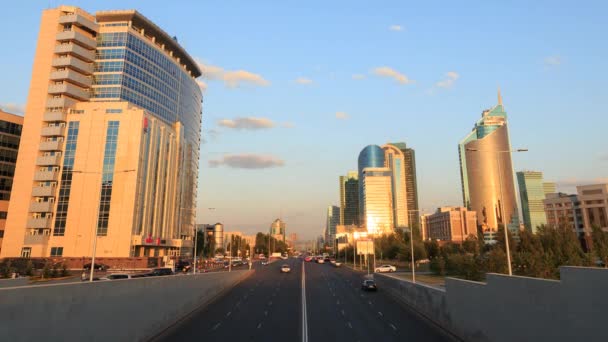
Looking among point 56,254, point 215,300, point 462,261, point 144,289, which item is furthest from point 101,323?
point 56,254

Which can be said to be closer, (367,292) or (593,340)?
(593,340)

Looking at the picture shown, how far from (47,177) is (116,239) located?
22420 mm

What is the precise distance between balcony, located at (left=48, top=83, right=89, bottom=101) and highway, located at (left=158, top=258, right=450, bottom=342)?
79.0m

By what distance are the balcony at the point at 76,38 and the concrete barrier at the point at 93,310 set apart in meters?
92.0

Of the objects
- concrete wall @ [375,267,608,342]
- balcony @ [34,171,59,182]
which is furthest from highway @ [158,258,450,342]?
balcony @ [34,171,59,182]

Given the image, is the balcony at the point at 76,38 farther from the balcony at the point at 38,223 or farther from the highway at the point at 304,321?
the highway at the point at 304,321

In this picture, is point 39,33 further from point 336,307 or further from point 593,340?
point 593,340

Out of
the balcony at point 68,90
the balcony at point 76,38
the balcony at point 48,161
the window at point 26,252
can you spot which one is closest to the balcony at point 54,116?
the balcony at point 68,90

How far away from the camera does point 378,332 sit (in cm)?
2314

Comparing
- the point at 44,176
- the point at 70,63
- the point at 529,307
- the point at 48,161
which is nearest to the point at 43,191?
the point at 44,176

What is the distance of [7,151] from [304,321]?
105m

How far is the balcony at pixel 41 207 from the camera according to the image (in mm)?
86000

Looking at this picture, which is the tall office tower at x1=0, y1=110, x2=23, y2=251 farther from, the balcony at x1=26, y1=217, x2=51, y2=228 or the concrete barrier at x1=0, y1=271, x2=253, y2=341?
the concrete barrier at x1=0, y1=271, x2=253, y2=341

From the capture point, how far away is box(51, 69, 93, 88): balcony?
3669 inches
